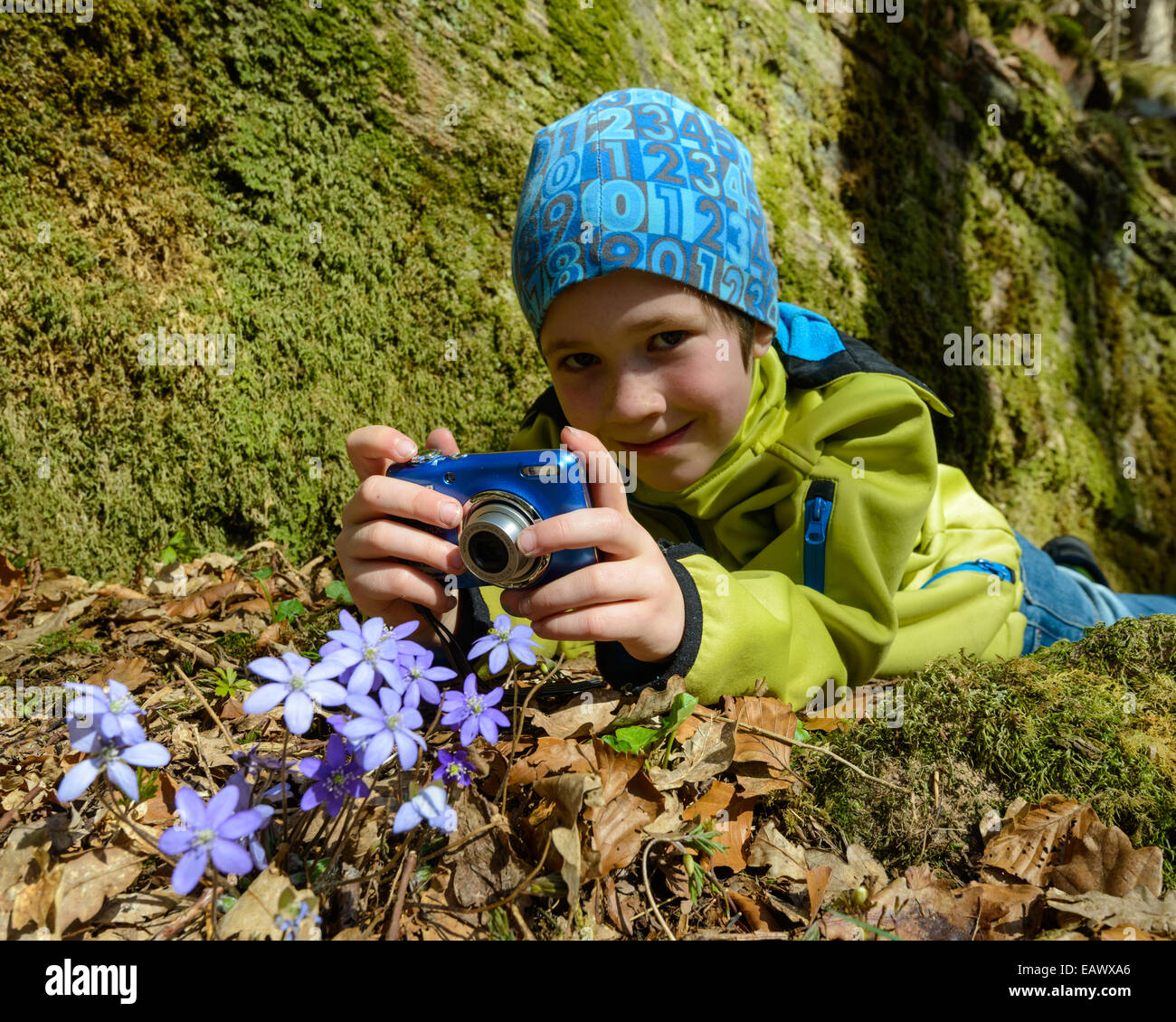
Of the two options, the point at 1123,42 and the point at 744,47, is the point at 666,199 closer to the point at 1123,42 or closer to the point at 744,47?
A: the point at 744,47

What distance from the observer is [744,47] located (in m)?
→ 4.89

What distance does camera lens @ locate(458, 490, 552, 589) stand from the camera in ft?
5.91

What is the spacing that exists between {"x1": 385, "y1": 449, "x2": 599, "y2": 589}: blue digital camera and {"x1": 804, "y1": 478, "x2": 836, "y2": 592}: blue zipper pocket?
115cm

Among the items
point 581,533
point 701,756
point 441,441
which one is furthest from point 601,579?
point 441,441

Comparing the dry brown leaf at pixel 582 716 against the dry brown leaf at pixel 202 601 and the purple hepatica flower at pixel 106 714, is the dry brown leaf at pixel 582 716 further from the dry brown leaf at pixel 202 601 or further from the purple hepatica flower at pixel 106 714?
the dry brown leaf at pixel 202 601

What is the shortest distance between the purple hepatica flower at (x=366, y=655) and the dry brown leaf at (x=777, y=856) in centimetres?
94

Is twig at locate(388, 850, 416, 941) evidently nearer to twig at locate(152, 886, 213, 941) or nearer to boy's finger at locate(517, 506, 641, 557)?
twig at locate(152, 886, 213, 941)

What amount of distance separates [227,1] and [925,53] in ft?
17.0

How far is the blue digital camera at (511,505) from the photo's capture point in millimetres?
1790
